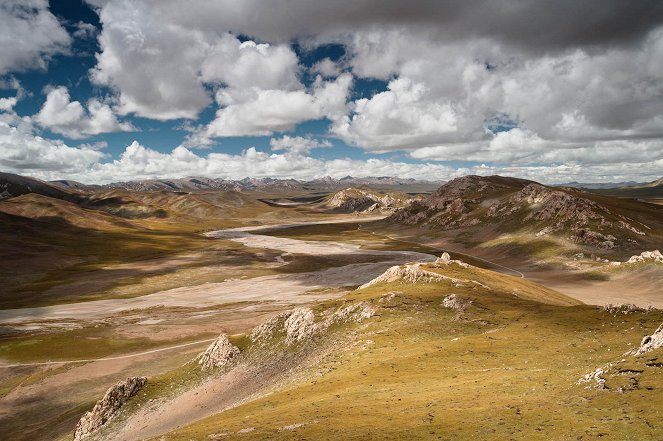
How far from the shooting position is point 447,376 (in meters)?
37.8

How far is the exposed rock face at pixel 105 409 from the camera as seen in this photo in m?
51.1

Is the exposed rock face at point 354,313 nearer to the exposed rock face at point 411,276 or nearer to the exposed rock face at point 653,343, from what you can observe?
the exposed rock face at point 411,276

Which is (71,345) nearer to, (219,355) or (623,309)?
(219,355)

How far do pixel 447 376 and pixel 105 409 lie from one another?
1671 inches

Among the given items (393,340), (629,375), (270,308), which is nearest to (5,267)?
(270,308)

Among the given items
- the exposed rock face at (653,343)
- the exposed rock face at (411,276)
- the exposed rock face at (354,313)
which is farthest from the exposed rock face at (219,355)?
the exposed rock face at (653,343)

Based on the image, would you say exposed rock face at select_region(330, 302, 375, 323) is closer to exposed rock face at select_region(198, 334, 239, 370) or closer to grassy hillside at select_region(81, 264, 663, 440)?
grassy hillside at select_region(81, 264, 663, 440)

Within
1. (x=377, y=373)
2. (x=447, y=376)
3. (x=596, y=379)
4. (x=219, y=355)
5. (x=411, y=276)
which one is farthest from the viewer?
(x=411, y=276)

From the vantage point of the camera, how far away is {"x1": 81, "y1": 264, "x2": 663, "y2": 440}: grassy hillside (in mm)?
23078

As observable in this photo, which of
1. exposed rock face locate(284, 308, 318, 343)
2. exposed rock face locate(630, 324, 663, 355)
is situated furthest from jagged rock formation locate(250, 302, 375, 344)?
exposed rock face locate(630, 324, 663, 355)

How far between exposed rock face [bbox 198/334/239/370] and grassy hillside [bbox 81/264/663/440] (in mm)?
1588

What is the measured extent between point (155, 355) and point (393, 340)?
5351 cm

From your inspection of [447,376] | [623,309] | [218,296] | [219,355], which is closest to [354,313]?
[219,355]

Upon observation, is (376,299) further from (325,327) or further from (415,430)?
(415,430)
